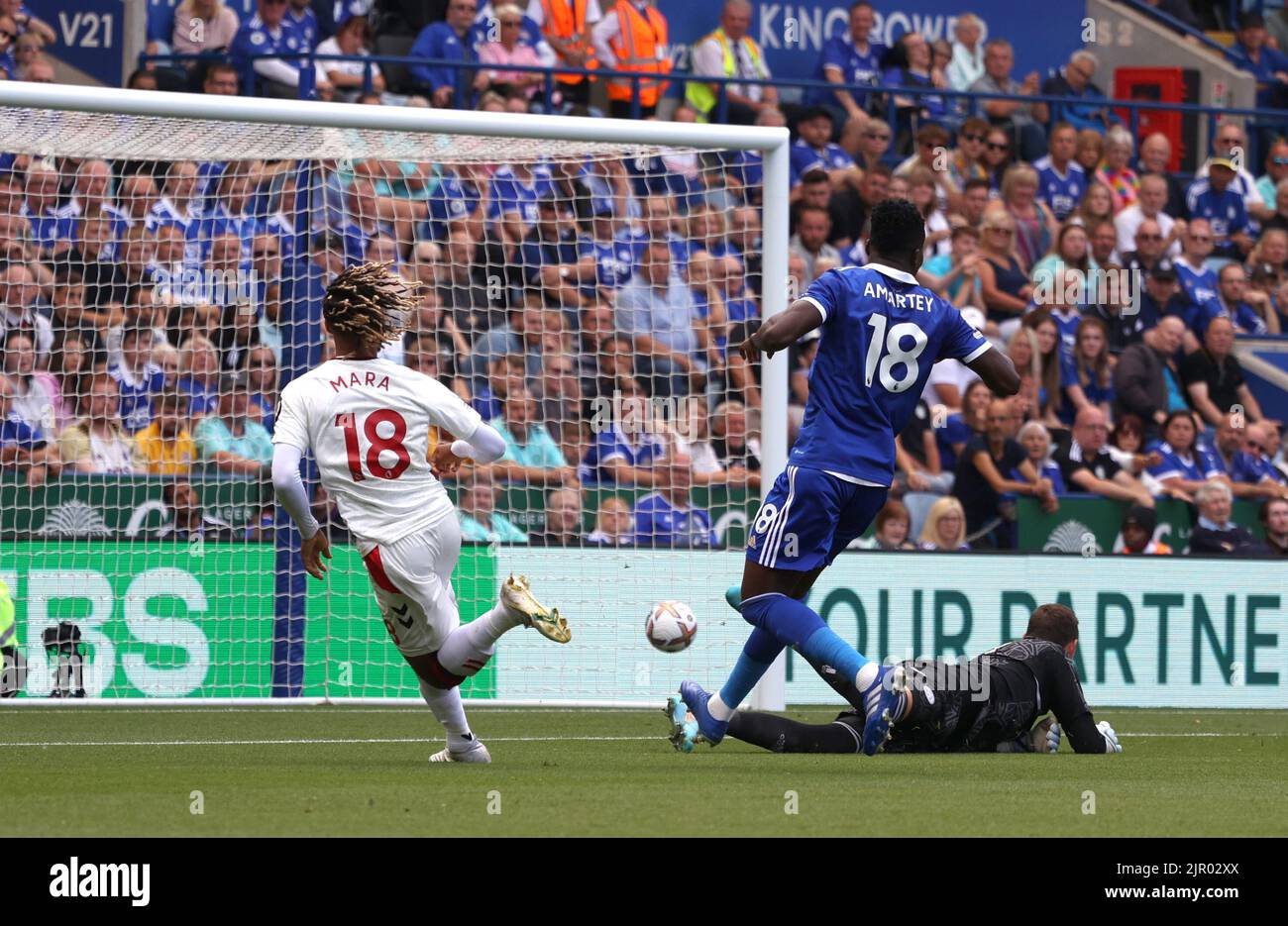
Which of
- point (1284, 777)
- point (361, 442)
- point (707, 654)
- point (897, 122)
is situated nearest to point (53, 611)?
point (707, 654)

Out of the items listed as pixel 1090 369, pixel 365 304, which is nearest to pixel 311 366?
pixel 365 304

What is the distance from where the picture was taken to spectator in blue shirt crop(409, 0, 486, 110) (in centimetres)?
1602

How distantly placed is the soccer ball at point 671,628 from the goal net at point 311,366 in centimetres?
224

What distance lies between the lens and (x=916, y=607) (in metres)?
12.8

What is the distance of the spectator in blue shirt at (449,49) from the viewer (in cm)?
1602

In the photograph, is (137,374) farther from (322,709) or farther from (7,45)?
(7,45)

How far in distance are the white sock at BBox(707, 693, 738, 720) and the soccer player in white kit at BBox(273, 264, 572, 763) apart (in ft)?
2.69

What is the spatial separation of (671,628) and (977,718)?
1.37m

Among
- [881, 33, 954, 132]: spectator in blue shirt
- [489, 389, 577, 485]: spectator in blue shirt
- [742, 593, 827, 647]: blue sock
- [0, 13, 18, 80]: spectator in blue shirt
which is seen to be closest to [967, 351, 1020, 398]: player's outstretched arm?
[742, 593, 827, 647]: blue sock

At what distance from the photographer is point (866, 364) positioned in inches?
301

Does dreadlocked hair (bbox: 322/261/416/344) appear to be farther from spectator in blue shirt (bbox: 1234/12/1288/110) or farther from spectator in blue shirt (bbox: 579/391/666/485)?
spectator in blue shirt (bbox: 1234/12/1288/110)

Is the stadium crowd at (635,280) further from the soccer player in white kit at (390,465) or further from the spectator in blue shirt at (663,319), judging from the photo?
the soccer player in white kit at (390,465)

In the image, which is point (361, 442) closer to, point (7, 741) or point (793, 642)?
point (793, 642)

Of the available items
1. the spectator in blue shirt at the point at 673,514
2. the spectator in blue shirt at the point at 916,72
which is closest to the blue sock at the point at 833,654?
the spectator in blue shirt at the point at 673,514
